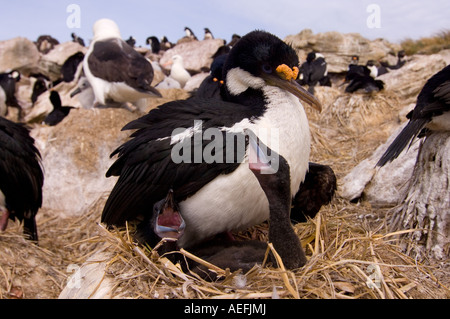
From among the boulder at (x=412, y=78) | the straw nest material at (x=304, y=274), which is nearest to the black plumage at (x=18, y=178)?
the straw nest material at (x=304, y=274)

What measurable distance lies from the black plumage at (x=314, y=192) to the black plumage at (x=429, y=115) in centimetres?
45

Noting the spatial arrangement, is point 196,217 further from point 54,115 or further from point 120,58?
point 54,115

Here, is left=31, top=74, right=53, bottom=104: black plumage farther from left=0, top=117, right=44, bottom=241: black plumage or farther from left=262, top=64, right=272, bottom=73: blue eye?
left=262, top=64, right=272, bottom=73: blue eye

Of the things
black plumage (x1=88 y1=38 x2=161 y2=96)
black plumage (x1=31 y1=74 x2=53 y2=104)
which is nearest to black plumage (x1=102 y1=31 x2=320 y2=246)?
black plumage (x1=88 y1=38 x2=161 y2=96)

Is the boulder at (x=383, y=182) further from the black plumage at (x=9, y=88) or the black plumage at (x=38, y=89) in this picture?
the black plumage at (x=38, y=89)

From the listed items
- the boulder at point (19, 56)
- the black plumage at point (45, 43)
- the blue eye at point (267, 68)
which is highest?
the black plumage at point (45, 43)

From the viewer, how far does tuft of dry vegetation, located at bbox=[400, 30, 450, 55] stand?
20.8 meters

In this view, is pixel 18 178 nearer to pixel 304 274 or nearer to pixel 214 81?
pixel 214 81

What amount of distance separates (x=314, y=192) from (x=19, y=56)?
76.9 feet

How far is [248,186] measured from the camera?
91.7 inches

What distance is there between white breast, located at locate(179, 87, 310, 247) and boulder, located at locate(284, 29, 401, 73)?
18054mm

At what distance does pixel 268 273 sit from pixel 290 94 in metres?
1.15

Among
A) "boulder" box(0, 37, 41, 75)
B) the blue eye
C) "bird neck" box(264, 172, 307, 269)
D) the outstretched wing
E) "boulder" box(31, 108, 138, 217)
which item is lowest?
"boulder" box(31, 108, 138, 217)

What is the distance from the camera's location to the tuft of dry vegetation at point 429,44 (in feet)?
68.1
